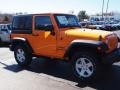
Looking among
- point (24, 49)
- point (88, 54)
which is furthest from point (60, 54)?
point (24, 49)

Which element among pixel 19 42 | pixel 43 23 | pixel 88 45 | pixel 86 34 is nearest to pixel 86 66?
pixel 88 45

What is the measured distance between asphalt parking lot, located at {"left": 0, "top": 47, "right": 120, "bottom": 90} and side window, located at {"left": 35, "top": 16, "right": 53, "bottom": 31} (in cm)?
144

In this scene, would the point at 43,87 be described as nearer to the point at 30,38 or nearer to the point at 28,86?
the point at 28,86

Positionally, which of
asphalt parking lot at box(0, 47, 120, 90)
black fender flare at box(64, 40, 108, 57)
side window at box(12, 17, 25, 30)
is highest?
side window at box(12, 17, 25, 30)

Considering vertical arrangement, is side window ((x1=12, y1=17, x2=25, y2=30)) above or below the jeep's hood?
above

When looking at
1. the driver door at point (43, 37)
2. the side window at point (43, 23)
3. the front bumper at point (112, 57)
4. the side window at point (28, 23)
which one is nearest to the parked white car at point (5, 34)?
the side window at point (28, 23)

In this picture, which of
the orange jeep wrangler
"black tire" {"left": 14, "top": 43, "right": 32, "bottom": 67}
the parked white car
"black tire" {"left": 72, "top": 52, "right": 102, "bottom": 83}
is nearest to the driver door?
the orange jeep wrangler

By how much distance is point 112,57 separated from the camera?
22.9 ft

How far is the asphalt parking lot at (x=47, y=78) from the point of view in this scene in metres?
6.59

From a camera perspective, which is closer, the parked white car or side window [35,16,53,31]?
side window [35,16,53,31]

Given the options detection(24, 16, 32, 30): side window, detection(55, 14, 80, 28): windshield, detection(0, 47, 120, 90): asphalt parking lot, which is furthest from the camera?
detection(24, 16, 32, 30): side window

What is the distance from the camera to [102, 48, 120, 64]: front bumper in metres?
6.74

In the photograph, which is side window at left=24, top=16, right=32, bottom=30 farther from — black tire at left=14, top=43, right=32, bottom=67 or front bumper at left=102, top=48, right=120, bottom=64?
front bumper at left=102, top=48, right=120, bottom=64

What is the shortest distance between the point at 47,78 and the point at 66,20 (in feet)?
6.68
